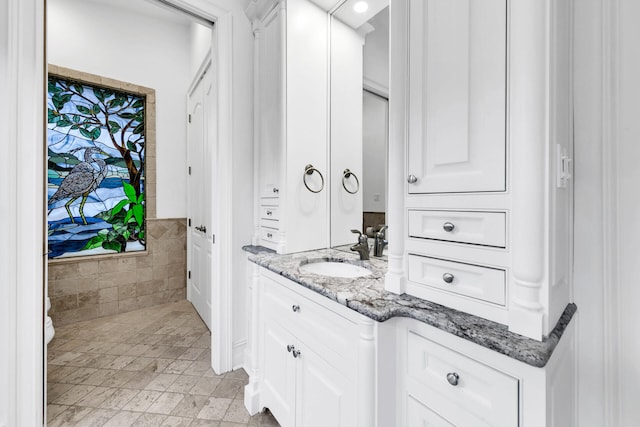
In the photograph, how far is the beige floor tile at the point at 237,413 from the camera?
4.86 ft

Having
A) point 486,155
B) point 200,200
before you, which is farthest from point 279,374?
point 200,200

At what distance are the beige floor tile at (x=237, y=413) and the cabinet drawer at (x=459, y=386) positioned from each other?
1095mm

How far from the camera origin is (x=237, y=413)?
153cm

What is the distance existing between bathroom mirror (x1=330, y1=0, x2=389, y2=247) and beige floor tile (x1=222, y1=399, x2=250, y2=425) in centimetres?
107

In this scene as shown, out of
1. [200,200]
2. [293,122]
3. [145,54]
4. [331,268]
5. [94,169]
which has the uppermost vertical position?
[145,54]

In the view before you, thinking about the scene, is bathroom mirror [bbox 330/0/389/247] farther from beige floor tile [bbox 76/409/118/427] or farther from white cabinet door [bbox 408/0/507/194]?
beige floor tile [bbox 76/409/118/427]

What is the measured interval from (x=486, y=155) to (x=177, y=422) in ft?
6.15

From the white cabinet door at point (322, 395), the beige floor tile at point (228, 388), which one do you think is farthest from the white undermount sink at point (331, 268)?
the beige floor tile at point (228, 388)

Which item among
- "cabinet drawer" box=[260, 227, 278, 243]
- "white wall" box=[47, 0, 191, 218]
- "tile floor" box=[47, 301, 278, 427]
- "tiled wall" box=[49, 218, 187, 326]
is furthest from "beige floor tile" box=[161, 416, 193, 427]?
"white wall" box=[47, 0, 191, 218]

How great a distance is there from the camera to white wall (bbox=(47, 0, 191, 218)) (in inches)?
103

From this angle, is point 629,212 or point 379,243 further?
point 379,243

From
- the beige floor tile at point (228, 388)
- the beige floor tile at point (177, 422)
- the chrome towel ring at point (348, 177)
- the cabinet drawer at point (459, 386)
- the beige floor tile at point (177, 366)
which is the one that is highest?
the chrome towel ring at point (348, 177)

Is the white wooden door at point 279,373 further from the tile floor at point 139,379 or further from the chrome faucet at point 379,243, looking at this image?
the chrome faucet at point 379,243
